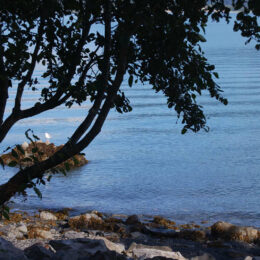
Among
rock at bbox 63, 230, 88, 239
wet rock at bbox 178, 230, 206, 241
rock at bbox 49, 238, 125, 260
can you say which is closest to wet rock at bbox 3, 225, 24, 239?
rock at bbox 63, 230, 88, 239

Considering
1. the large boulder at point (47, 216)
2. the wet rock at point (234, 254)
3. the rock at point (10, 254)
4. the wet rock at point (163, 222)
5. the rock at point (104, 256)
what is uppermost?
the rock at point (10, 254)

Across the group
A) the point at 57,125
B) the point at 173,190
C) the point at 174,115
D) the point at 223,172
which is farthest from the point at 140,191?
the point at 174,115

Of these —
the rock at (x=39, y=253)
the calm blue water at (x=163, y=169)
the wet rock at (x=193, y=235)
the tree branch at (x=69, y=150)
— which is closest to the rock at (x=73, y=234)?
the wet rock at (x=193, y=235)

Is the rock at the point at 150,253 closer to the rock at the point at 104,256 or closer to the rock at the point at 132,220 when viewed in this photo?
the rock at the point at 104,256

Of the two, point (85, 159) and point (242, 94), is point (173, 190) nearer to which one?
point (85, 159)

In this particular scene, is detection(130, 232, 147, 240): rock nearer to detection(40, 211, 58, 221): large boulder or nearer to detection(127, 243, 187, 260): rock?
detection(127, 243, 187, 260): rock

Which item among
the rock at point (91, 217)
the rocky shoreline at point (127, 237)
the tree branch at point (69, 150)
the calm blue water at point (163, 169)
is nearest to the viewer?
the tree branch at point (69, 150)

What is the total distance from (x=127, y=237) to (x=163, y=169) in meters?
5.00

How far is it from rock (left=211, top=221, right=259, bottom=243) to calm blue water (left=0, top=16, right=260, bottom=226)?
1.14m

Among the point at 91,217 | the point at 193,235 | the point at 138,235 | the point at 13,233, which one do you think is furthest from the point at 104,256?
the point at 91,217

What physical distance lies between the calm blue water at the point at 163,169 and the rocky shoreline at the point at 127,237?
0.91 metres

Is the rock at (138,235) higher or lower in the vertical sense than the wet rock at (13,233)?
lower

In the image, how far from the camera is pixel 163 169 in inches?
488

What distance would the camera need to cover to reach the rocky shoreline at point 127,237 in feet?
19.2
